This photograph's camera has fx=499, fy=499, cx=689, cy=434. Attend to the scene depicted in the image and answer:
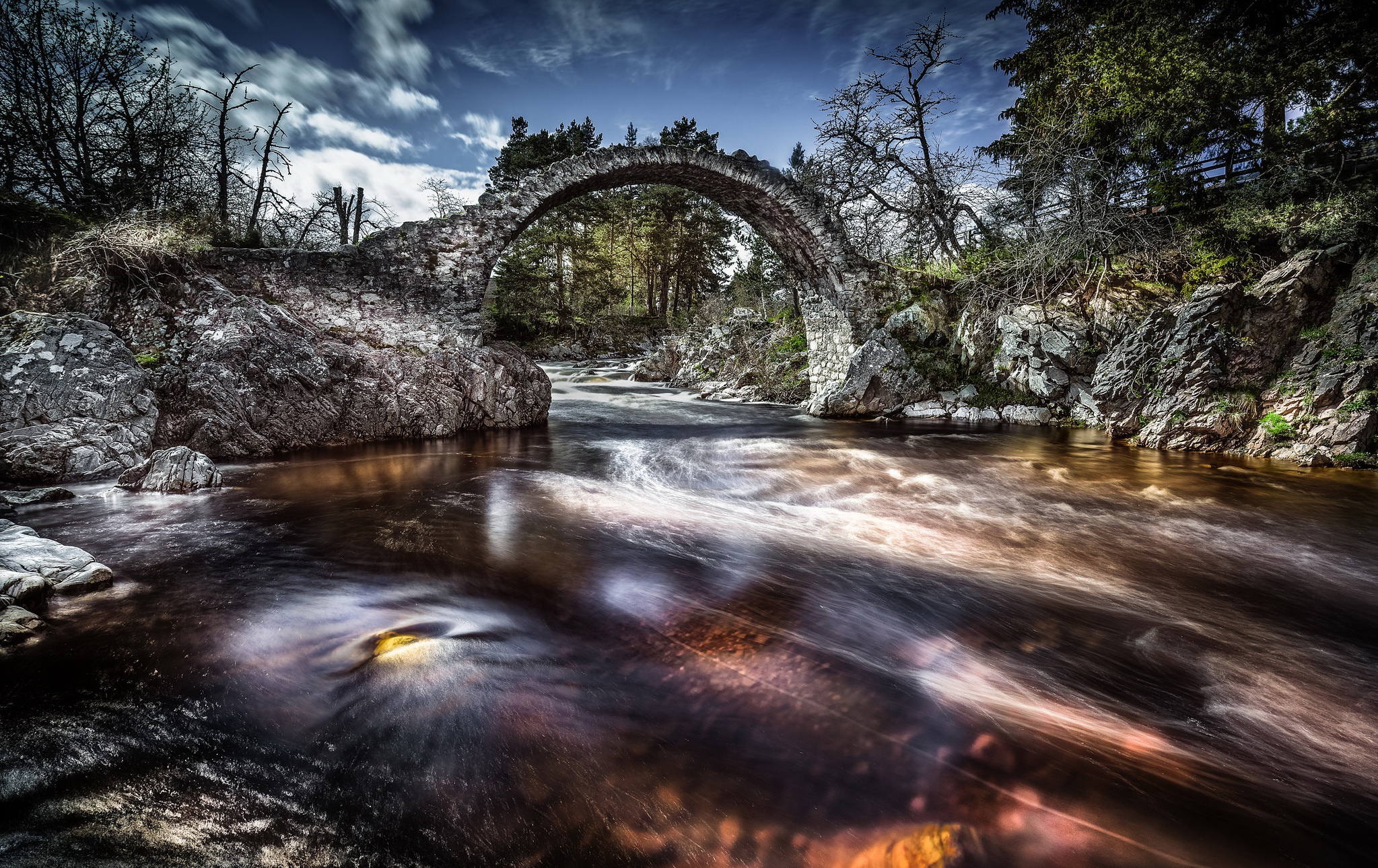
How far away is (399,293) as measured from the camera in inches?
321

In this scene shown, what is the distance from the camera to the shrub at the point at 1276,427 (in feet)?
21.5

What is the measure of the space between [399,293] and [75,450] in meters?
4.32

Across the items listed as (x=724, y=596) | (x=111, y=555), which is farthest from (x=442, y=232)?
(x=724, y=596)

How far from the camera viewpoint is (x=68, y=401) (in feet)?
16.2

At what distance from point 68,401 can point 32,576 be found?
13.0ft

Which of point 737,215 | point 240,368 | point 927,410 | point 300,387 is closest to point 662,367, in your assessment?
point 737,215

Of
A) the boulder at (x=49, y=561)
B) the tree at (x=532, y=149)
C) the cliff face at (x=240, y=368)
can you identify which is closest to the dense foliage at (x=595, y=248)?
the tree at (x=532, y=149)

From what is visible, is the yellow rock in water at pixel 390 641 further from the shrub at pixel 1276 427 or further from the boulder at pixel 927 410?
the boulder at pixel 927 410

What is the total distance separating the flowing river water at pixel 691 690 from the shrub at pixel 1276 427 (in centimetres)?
233

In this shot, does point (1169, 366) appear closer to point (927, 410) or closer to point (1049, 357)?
point (1049, 357)

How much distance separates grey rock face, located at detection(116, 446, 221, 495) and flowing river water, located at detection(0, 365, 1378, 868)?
1.12 feet

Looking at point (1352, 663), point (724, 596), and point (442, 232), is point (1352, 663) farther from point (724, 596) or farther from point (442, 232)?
point (442, 232)

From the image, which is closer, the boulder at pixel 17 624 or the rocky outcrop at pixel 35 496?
the boulder at pixel 17 624

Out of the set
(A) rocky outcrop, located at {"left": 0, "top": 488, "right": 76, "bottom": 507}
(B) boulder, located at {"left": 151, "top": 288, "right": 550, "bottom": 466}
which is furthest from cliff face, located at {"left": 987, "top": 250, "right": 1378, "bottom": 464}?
(A) rocky outcrop, located at {"left": 0, "top": 488, "right": 76, "bottom": 507}
